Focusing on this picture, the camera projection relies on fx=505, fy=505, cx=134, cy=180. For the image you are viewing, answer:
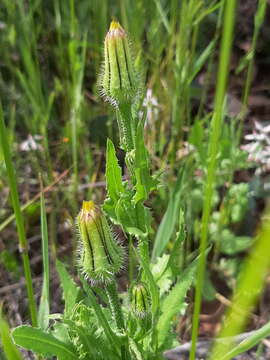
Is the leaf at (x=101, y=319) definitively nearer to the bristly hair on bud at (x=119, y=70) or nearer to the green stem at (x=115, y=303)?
the green stem at (x=115, y=303)

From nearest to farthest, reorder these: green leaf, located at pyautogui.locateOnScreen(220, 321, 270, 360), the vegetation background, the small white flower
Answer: green leaf, located at pyautogui.locateOnScreen(220, 321, 270, 360), the vegetation background, the small white flower

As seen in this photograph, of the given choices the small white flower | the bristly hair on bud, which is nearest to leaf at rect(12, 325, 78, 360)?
the bristly hair on bud

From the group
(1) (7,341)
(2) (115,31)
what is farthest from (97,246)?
(2) (115,31)

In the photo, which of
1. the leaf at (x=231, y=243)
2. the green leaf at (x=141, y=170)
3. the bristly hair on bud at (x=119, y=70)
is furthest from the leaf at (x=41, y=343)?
the leaf at (x=231, y=243)

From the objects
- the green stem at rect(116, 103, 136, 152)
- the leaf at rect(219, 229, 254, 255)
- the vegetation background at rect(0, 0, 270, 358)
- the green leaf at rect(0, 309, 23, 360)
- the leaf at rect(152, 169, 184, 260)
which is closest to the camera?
the green leaf at rect(0, 309, 23, 360)

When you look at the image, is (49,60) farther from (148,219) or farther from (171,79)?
(148,219)

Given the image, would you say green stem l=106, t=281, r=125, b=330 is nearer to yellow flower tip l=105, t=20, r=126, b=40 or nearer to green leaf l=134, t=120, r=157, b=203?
green leaf l=134, t=120, r=157, b=203
